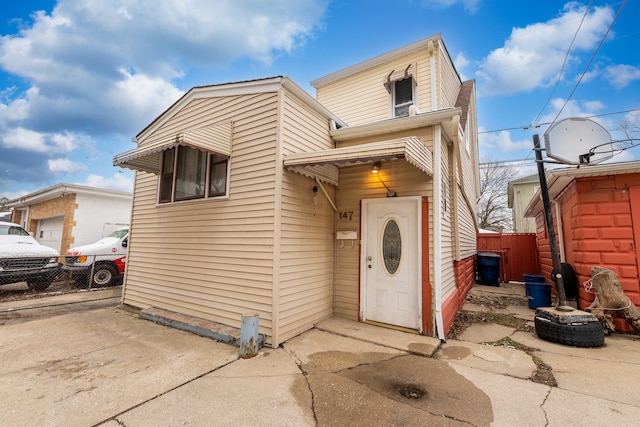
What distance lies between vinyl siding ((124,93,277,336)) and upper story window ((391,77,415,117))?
15.4ft

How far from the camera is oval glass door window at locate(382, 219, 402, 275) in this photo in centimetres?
468

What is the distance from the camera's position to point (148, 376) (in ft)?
9.70

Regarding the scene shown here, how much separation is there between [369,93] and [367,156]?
560cm

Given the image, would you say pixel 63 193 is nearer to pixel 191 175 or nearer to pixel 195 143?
pixel 191 175

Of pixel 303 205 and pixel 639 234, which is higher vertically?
pixel 303 205

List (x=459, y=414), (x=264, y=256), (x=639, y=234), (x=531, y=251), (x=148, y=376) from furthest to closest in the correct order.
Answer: (x=531, y=251), (x=639, y=234), (x=264, y=256), (x=148, y=376), (x=459, y=414)

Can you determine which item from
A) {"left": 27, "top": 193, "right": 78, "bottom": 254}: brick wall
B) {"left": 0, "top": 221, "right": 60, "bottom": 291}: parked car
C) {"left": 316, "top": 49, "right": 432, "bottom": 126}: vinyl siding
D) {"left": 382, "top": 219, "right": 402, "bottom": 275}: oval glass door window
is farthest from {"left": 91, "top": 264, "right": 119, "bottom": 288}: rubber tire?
{"left": 316, "top": 49, "right": 432, "bottom": 126}: vinyl siding

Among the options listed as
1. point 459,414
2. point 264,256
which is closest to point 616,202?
point 459,414

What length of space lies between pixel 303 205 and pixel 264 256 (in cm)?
112

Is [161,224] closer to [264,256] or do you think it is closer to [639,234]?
[264,256]

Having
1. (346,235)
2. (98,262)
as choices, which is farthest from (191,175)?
(98,262)

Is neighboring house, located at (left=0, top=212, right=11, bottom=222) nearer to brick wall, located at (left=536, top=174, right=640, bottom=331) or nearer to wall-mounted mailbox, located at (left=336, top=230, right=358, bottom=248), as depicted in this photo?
wall-mounted mailbox, located at (left=336, top=230, right=358, bottom=248)

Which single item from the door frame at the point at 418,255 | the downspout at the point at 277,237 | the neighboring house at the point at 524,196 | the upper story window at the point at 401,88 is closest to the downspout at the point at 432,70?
the upper story window at the point at 401,88

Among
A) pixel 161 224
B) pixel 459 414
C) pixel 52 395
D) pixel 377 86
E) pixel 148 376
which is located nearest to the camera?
pixel 459 414
